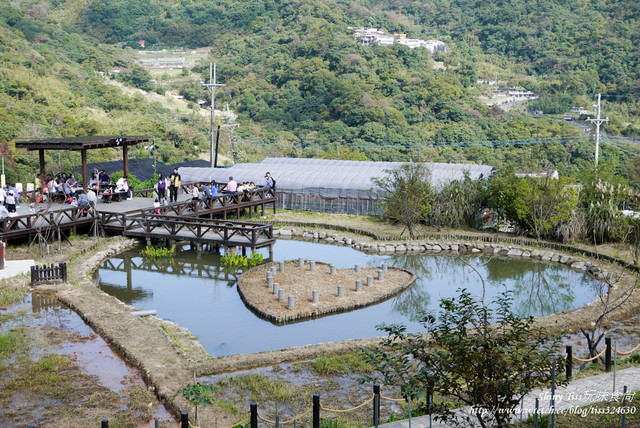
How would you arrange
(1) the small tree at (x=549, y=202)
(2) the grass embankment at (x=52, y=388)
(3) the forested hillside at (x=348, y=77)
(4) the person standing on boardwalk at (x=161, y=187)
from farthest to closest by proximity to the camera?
(3) the forested hillside at (x=348, y=77)
(4) the person standing on boardwalk at (x=161, y=187)
(1) the small tree at (x=549, y=202)
(2) the grass embankment at (x=52, y=388)

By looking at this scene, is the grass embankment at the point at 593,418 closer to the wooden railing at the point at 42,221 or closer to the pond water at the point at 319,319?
the pond water at the point at 319,319

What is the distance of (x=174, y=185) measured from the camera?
2769 cm

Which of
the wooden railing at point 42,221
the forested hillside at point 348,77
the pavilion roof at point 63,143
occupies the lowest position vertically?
the wooden railing at point 42,221

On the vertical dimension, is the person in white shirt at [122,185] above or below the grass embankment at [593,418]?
above

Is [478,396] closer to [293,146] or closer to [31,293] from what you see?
[31,293]

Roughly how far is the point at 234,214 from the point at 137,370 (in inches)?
702

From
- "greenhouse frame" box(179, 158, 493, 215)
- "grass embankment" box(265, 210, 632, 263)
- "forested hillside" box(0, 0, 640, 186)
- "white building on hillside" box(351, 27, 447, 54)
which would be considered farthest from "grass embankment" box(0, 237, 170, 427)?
"white building on hillside" box(351, 27, 447, 54)

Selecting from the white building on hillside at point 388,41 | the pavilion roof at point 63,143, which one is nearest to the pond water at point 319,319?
the pavilion roof at point 63,143

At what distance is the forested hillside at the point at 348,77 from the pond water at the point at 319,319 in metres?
18.0

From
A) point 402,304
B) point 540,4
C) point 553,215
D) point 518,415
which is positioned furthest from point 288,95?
point 518,415

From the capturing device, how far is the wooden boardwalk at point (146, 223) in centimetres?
2220

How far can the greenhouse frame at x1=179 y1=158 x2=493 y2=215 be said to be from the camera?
99.5ft

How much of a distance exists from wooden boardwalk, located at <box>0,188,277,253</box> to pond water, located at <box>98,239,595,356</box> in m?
0.76

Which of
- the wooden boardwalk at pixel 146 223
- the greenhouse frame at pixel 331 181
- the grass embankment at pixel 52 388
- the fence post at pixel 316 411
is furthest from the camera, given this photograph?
the greenhouse frame at pixel 331 181
